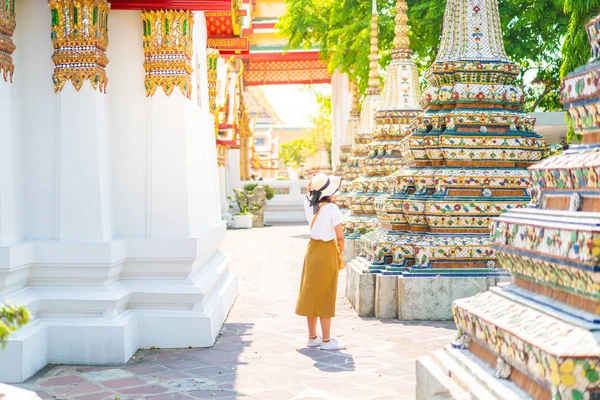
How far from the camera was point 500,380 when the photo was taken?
11.1 ft

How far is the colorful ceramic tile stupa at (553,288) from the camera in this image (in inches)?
114

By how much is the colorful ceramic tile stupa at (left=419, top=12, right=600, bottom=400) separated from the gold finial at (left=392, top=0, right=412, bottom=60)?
764cm

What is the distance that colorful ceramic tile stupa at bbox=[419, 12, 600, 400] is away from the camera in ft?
9.47

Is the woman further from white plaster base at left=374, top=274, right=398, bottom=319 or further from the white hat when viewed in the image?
white plaster base at left=374, top=274, right=398, bottom=319

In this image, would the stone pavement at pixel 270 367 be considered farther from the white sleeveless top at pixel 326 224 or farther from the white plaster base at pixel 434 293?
the white sleeveless top at pixel 326 224

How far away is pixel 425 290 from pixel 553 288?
14.5ft

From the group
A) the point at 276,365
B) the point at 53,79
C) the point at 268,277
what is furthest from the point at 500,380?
the point at 268,277

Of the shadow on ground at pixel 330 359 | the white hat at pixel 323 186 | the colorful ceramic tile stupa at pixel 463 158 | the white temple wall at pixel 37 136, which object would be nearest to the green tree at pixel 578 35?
the colorful ceramic tile stupa at pixel 463 158

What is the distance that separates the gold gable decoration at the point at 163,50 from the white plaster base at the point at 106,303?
4.31 ft

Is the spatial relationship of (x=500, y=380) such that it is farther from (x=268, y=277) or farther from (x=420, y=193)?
(x=268, y=277)

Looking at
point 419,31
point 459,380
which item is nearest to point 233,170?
point 419,31

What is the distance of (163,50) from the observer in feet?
22.2

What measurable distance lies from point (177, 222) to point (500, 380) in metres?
3.91

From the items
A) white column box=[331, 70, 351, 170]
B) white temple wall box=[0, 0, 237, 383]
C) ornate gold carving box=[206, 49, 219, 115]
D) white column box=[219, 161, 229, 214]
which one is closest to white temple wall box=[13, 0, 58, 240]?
white temple wall box=[0, 0, 237, 383]
